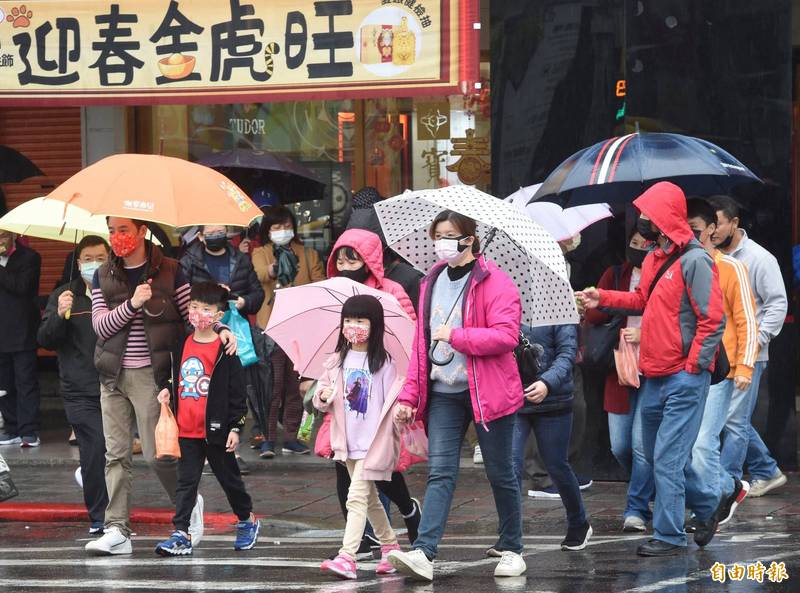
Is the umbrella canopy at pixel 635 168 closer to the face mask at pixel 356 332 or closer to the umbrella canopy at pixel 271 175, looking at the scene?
the face mask at pixel 356 332

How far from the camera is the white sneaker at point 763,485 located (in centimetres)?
1044

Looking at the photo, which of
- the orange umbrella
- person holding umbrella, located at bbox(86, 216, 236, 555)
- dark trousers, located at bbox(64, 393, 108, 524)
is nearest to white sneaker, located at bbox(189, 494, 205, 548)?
person holding umbrella, located at bbox(86, 216, 236, 555)

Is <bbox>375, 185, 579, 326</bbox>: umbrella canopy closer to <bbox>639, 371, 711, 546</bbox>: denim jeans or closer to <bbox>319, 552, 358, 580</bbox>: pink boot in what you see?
<bbox>639, 371, 711, 546</bbox>: denim jeans

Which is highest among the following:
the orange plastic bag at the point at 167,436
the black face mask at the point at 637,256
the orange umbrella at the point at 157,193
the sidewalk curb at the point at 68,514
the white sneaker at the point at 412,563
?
the orange umbrella at the point at 157,193

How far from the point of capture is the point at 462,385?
7.52 metres

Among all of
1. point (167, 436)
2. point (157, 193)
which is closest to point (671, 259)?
point (157, 193)

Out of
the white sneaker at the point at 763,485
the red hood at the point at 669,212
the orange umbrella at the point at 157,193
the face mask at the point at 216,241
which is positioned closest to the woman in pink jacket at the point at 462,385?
the red hood at the point at 669,212

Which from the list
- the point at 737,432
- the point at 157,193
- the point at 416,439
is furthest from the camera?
the point at 737,432

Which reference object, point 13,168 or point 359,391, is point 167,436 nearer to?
point 359,391

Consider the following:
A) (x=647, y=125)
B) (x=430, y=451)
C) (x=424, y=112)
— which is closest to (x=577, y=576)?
(x=430, y=451)

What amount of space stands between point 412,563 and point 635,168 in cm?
310

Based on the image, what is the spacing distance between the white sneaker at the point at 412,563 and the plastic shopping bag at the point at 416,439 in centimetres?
69

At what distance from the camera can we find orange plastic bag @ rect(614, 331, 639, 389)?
9.32 meters

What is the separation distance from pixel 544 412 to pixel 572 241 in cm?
230
